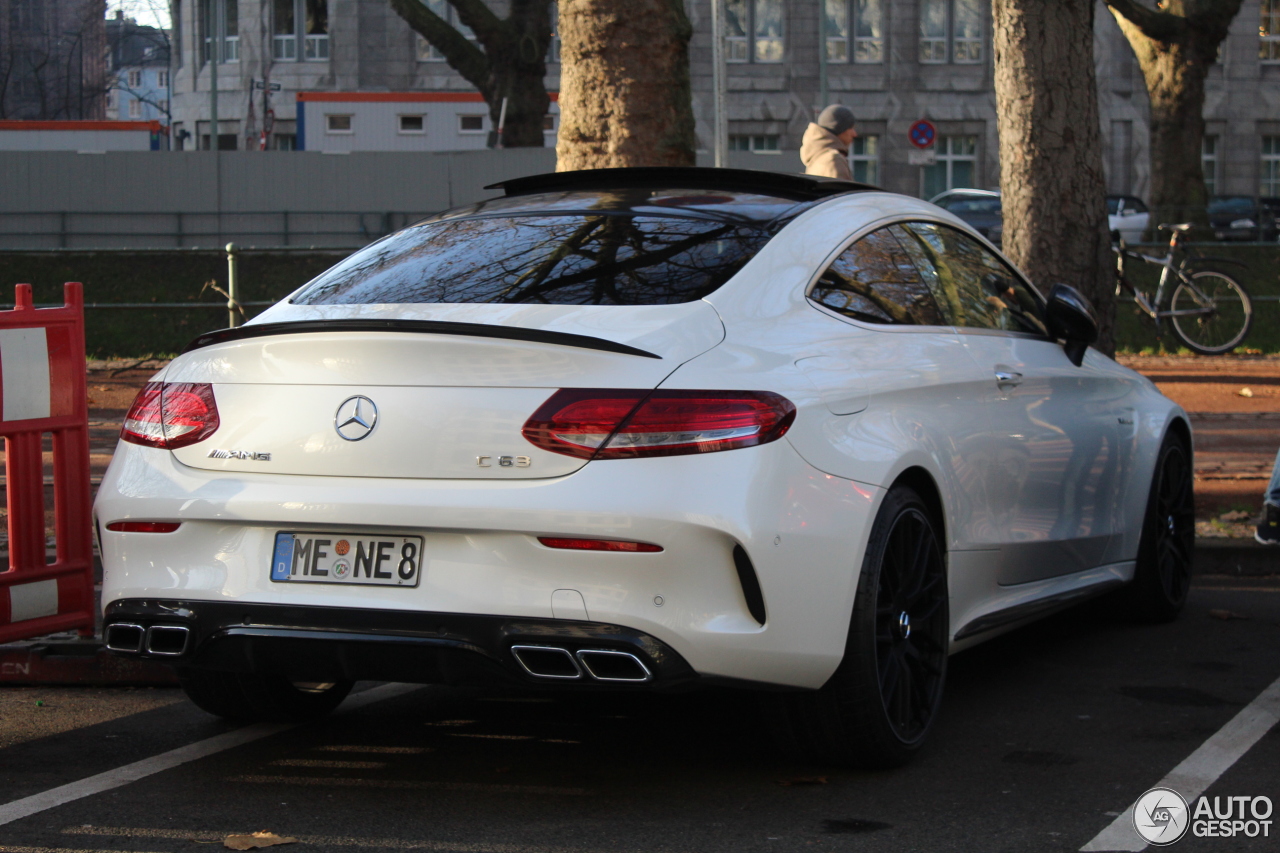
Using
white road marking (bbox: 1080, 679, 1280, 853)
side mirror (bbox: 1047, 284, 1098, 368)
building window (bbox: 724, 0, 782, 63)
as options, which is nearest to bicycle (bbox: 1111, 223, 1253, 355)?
side mirror (bbox: 1047, 284, 1098, 368)

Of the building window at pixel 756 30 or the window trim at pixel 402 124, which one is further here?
the building window at pixel 756 30

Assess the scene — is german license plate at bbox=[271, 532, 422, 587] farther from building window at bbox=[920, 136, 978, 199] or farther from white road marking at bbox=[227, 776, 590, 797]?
building window at bbox=[920, 136, 978, 199]

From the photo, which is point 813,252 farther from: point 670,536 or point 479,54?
point 479,54

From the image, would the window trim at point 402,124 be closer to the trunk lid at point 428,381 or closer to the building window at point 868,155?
the building window at point 868,155

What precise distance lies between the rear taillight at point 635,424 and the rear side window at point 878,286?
0.76m

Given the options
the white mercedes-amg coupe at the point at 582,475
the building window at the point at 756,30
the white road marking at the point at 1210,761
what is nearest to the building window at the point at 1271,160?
the building window at the point at 756,30

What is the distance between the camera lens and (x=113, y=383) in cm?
1572

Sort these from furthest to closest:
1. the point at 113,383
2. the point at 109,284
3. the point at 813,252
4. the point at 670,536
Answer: the point at 109,284, the point at 113,383, the point at 813,252, the point at 670,536

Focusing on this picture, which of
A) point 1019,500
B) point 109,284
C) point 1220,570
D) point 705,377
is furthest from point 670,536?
point 109,284

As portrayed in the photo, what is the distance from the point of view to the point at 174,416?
410cm

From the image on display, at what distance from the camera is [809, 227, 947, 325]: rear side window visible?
4508 mm

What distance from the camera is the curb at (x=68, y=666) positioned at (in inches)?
216

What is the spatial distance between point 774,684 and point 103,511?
1.72m

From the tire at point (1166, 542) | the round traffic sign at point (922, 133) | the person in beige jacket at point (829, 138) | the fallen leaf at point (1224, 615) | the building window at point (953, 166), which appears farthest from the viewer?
the building window at point (953, 166)
